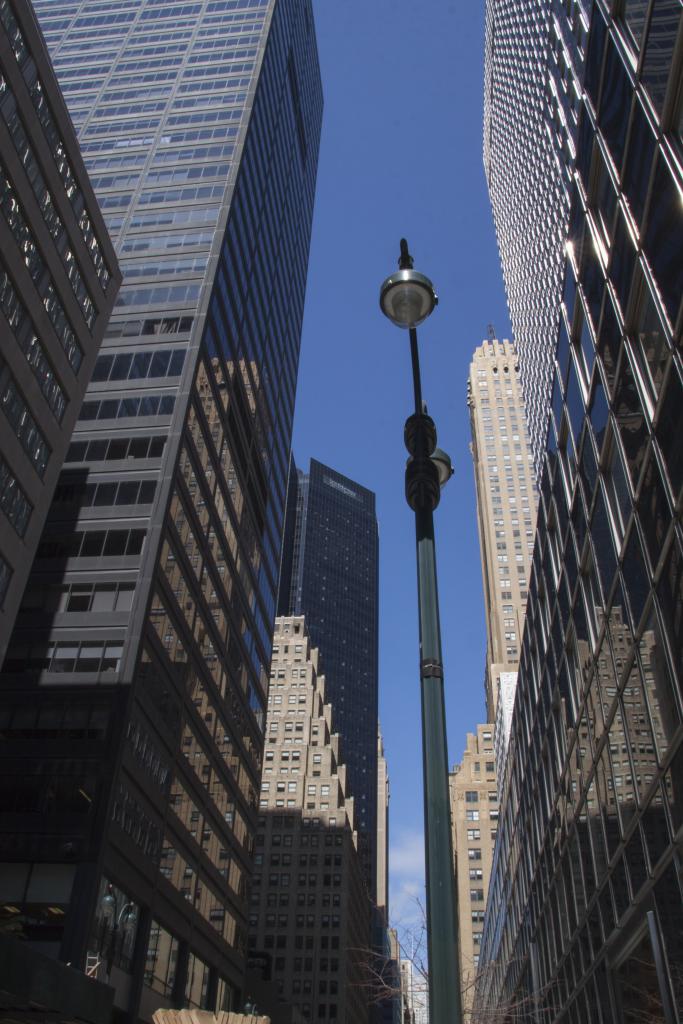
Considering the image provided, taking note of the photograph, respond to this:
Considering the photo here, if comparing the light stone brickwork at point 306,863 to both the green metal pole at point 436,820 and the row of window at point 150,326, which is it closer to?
the row of window at point 150,326

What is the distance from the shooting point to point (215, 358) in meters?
59.4

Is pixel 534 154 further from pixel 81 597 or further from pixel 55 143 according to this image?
pixel 81 597

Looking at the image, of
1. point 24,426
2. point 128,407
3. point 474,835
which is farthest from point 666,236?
point 474,835

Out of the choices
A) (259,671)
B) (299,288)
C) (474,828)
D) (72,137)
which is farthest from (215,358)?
(474,828)

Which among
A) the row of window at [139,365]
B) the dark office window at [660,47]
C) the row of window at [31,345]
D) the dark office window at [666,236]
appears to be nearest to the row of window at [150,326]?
the row of window at [139,365]

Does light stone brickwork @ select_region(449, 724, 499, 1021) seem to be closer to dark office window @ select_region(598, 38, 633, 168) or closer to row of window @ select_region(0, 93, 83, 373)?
row of window @ select_region(0, 93, 83, 373)

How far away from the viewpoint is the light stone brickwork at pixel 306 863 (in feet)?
360

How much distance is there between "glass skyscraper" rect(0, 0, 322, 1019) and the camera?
1558 inches

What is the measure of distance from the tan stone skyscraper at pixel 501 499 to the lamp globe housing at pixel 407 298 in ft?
388

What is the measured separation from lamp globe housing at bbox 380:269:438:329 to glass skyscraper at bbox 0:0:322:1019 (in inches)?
911

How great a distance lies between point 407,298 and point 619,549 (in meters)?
11.3

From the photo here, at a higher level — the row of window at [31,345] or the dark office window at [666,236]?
the row of window at [31,345]

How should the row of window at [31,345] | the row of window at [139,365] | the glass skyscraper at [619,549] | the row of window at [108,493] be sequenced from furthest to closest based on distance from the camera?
A: the row of window at [139,365], the row of window at [108,493], the row of window at [31,345], the glass skyscraper at [619,549]

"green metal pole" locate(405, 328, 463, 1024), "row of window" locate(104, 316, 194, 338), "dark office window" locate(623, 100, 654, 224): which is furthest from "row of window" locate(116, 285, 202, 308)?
"green metal pole" locate(405, 328, 463, 1024)
